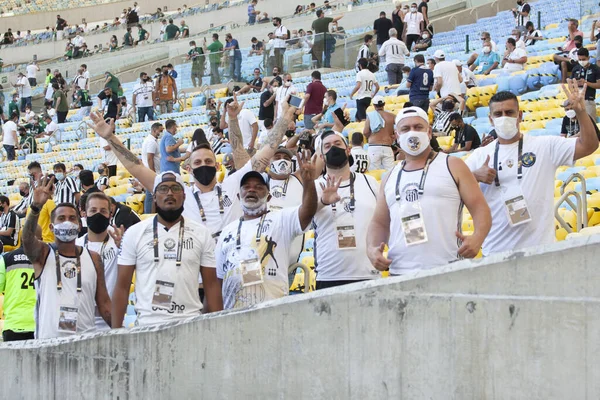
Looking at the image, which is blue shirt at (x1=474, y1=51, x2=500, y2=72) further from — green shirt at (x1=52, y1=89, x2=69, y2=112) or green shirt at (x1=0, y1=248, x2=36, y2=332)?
green shirt at (x1=52, y1=89, x2=69, y2=112)

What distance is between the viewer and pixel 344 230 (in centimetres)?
617

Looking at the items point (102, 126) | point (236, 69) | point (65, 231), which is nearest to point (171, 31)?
point (236, 69)

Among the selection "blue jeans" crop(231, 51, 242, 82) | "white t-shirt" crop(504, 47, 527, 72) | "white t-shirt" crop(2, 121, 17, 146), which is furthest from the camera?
"white t-shirt" crop(2, 121, 17, 146)

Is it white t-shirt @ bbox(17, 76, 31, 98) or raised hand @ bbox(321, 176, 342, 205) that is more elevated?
white t-shirt @ bbox(17, 76, 31, 98)

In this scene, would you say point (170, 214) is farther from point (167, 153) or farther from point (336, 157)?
point (167, 153)

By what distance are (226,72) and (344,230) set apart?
17.6 metres

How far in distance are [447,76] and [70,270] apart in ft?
30.9

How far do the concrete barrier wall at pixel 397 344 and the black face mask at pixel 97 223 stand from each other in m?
1.63

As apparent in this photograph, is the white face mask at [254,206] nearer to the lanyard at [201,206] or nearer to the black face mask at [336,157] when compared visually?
the black face mask at [336,157]

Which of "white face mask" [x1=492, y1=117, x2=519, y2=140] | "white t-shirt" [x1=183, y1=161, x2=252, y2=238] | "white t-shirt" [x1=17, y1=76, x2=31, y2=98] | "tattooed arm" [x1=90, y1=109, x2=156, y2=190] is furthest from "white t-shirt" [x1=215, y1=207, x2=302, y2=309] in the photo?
"white t-shirt" [x1=17, y1=76, x2=31, y2=98]

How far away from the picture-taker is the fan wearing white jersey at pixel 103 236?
666 centimetres

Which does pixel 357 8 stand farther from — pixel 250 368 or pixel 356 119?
pixel 250 368

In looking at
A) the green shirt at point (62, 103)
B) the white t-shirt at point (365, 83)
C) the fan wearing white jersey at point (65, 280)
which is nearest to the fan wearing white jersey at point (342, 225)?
the fan wearing white jersey at point (65, 280)

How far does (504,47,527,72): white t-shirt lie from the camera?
55.0 feet
